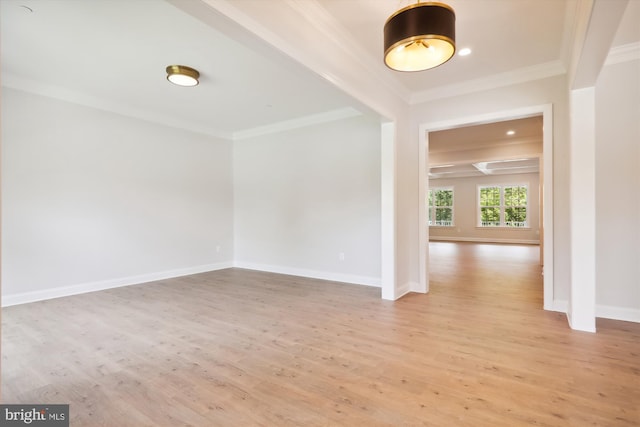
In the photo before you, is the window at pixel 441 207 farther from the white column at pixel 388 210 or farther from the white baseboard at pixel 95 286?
the white baseboard at pixel 95 286

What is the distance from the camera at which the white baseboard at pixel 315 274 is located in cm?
505

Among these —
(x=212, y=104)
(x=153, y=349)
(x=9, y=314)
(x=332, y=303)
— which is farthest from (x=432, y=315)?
(x=9, y=314)

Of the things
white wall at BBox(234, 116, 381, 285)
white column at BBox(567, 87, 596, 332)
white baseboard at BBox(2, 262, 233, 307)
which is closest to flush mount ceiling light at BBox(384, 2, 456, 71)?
white column at BBox(567, 87, 596, 332)

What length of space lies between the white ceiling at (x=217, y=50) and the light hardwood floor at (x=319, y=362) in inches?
93.9

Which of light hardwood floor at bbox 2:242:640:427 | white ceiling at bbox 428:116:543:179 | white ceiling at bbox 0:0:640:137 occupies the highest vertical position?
white ceiling at bbox 0:0:640:137

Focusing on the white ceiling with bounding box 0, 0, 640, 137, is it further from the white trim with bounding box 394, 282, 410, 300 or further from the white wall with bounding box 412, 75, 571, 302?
the white trim with bounding box 394, 282, 410, 300

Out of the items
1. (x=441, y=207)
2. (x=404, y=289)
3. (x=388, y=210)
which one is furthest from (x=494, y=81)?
(x=441, y=207)

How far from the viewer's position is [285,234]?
6027 mm

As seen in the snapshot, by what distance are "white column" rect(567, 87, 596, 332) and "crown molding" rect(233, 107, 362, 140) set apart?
265cm

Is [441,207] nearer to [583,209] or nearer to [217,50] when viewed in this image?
[583,209]

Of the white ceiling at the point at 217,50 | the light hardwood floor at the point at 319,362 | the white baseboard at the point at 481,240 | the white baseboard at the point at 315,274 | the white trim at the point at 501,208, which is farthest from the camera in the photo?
the white trim at the point at 501,208

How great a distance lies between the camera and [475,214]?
488 inches

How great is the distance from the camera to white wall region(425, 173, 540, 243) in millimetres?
11391

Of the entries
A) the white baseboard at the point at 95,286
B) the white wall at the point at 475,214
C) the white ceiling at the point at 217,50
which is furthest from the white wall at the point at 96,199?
the white wall at the point at 475,214
